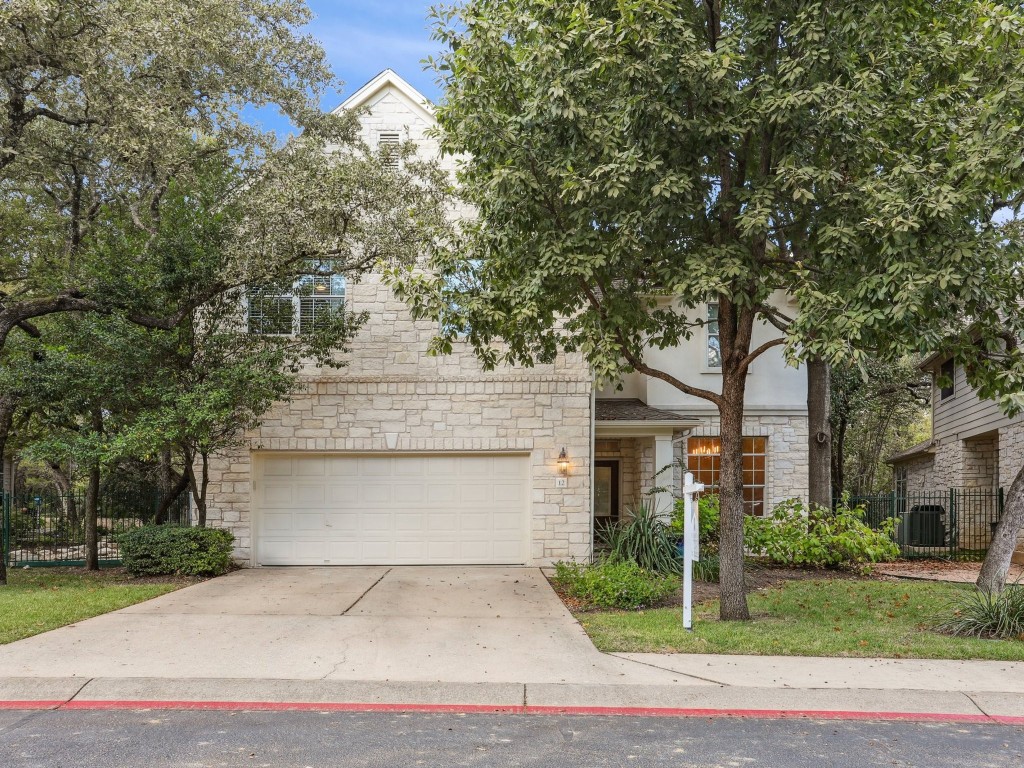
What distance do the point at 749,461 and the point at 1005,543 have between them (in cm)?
764


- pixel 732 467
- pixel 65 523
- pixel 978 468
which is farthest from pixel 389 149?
pixel 978 468

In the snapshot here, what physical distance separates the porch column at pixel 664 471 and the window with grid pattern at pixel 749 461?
1608mm

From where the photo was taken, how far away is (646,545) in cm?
1319

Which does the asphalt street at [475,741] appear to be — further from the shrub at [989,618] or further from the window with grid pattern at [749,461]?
the window with grid pattern at [749,461]

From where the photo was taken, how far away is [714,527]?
47.3ft

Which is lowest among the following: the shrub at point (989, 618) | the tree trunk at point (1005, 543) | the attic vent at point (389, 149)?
the shrub at point (989, 618)

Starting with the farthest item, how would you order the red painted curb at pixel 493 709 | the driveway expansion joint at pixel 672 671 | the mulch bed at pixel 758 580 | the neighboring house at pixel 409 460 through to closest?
the neighboring house at pixel 409 460 → the mulch bed at pixel 758 580 → the driveway expansion joint at pixel 672 671 → the red painted curb at pixel 493 709

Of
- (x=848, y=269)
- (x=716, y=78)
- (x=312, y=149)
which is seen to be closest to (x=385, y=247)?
(x=312, y=149)

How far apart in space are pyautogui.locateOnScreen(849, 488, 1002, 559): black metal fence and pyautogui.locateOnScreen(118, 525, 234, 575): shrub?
14.3m

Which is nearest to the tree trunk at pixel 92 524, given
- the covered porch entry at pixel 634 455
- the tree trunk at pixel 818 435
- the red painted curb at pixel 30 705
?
the red painted curb at pixel 30 705

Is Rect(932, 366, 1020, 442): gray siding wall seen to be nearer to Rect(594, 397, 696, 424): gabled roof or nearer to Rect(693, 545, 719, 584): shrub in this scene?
Rect(594, 397, 696, 424): gabled roof

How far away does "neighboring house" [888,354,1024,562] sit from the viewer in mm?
17938

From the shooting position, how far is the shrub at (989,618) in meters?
8.26

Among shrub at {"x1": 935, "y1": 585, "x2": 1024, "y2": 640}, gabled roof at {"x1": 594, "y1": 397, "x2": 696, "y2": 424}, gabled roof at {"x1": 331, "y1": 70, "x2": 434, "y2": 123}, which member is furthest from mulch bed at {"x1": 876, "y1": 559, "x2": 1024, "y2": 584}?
gabled roof at {"x1": 331, "y1": 70, "x2": 434, "y2": 123}
